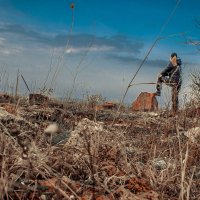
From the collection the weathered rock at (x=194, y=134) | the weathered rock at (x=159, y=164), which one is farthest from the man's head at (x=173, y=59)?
the weathered rock at (x=159, y=164)

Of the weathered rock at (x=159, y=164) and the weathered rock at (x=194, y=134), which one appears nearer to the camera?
the weathered rock at (x=159, y=164)

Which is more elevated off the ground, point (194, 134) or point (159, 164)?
point (194, 134)

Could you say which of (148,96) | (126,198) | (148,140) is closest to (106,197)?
(126,198)

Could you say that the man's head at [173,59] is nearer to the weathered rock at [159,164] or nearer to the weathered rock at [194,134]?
the weathered rock at [194,134]

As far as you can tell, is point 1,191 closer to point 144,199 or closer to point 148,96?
point 144,199

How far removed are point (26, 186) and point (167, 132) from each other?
3615mm

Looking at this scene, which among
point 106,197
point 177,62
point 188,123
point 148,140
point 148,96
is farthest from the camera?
point 148,96

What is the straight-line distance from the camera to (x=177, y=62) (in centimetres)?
1600

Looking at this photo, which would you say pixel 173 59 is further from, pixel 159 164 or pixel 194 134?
pixel 159 164

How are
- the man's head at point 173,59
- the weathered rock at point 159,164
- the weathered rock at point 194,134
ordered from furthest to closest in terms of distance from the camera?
the man's head at point 173,59 < the weathered rock at point 194,134 < the weathered rock at point 159,164

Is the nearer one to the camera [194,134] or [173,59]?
[194,134]

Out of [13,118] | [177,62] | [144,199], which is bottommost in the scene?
[144,199]

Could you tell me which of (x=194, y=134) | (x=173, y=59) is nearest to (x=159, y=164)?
(x=194, y=134)

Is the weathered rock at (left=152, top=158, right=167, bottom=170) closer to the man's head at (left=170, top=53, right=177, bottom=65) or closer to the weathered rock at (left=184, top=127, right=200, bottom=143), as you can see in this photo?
the weathered rock at (left=184, top=127, right=200, bottom=143)
